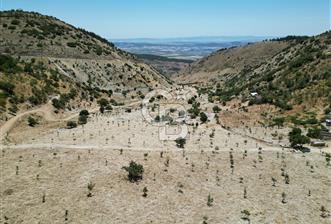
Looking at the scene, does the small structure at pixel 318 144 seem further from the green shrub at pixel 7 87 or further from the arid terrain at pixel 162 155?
the green shrub at pixel 7 87

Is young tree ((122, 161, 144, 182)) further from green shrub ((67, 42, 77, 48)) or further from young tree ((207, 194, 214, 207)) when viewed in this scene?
green shrub ((67, 42, 77, 48))

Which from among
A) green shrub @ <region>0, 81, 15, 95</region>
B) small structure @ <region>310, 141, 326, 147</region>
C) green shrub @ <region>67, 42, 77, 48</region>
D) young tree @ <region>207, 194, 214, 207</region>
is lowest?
small structure @ <region>310, 141, 326, 147</region>

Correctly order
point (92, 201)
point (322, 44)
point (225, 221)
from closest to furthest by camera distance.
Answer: point (225, 221)
point (92, 201)
point (322, 44)

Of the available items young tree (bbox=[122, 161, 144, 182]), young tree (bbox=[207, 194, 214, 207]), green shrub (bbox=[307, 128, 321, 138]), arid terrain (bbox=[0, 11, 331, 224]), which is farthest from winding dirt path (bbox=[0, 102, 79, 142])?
green shrub (bbox=[307, 128, 321, 138])

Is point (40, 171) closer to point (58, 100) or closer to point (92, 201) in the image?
point (92, 201)

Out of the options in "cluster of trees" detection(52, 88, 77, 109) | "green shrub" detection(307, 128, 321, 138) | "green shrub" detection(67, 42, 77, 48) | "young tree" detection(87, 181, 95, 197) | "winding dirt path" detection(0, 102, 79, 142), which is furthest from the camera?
"green shrub" detection(67, 42, 77, 48)

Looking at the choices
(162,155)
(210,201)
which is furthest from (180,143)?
(210,201)

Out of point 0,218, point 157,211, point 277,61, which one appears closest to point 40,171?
point 0,218

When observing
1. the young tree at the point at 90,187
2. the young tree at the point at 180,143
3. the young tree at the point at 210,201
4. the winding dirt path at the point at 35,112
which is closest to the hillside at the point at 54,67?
the winding dirt path at the point at 35,112
